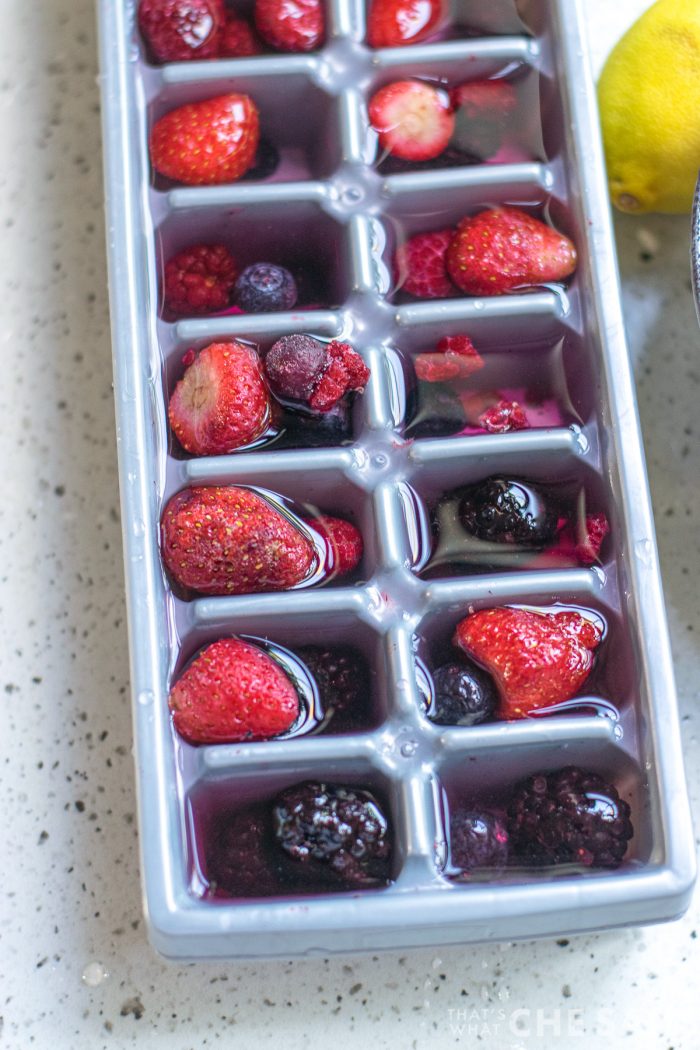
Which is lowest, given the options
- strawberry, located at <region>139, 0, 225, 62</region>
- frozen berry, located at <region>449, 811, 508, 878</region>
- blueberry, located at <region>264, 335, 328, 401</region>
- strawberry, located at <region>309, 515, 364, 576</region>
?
frozen berry, located at <region>449, 811, 508, 878</region>

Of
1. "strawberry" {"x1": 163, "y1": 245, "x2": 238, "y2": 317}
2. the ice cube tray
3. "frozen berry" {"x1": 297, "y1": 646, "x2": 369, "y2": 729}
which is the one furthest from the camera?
"strawberry" {"x1": 163, "y1": 245, "x2": 238, "y2": 317}

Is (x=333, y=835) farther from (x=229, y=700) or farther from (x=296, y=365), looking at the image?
(x=296, y=365)

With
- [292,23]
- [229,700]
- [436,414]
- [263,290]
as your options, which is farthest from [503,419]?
[292,23]

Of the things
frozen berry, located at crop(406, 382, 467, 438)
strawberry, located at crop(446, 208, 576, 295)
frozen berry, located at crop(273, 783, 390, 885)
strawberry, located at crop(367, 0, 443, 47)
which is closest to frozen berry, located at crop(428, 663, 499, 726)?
frozen berry, located at crop(273, 783, 390, 885)

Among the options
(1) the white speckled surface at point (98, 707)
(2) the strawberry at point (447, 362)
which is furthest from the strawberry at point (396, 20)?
(2) the strawberry at point (447, 362)

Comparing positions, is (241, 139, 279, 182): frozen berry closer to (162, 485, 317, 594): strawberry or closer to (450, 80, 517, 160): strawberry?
(450, 80, 517, 160): strawberry

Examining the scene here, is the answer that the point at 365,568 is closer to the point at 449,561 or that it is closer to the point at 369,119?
the point at 449,561

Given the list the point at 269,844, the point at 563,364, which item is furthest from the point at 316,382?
the point at 269,844
